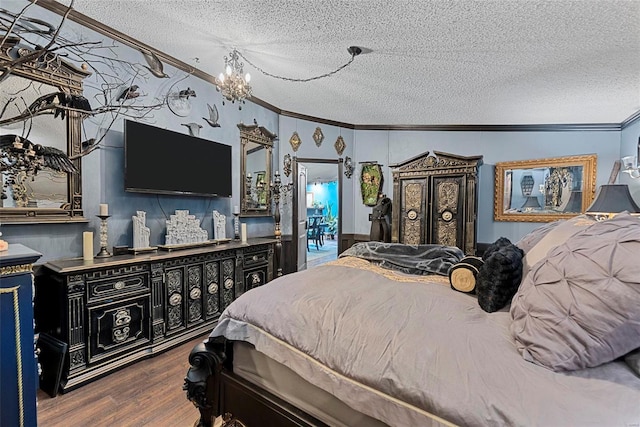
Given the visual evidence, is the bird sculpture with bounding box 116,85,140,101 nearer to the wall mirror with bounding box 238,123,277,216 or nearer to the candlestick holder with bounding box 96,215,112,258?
the candlestick holder with bounding box 96,215,112,258

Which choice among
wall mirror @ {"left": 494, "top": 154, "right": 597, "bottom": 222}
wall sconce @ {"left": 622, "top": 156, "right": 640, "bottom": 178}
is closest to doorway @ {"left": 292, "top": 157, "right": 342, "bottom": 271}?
wall mirror @ {"left": 494, "top": 154, "right": 597, "bottom": 222}

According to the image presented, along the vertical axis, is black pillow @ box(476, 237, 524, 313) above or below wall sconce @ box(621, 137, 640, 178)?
below

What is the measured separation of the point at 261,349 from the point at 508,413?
3.15ft

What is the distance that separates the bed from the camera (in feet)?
2.60

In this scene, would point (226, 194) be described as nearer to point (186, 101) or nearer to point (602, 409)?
point (186, 101)

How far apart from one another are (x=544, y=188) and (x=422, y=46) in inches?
Answer: 130

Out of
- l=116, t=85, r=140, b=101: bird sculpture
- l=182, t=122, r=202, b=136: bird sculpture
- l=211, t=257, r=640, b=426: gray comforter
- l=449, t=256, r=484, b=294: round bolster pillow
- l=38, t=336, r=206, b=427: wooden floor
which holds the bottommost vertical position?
l=38, t=336, r=206, b=427: wooden floor

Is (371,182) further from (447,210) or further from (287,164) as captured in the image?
(287,164)

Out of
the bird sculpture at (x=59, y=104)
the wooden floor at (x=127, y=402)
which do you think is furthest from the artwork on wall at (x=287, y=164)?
the bird sculpture at (x=59, y=104)

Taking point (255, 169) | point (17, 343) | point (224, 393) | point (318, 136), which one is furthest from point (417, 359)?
point (318, 136)

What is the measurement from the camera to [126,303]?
2.30m

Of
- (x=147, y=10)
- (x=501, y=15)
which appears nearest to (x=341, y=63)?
(x=501, y=15)

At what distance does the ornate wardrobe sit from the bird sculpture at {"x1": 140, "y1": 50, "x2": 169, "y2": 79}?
3276 mm

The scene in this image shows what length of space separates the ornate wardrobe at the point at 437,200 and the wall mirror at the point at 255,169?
197 centimetres
